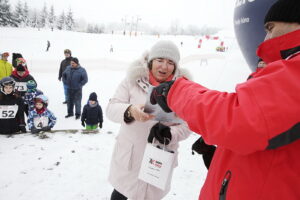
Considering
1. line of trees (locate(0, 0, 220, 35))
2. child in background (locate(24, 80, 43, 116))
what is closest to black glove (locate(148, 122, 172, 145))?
child in background (locate(24, 80, 43, 116))

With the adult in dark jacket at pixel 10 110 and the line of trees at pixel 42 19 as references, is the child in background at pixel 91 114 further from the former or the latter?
the line of trees at pixel 42 19

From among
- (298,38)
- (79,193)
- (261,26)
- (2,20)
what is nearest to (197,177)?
(79,193)

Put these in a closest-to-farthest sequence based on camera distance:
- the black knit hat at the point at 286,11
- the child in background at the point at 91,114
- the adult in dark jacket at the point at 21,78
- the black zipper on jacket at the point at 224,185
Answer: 1. the black knit hat at the point at 286,11
2. the black zipper on jacket at the point at 224,185
3. the child in background at the point at 91,114
4. the adult in dark jacket at the point at 21,78

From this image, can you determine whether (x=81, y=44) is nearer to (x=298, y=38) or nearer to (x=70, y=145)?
(x=70, y=145)

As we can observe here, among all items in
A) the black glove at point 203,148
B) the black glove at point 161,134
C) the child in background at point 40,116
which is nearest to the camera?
the black glove at point 203,148

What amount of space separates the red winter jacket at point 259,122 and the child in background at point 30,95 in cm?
448

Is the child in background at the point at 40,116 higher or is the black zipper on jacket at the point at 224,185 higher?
the black zipper on jacket at the point at 224,185

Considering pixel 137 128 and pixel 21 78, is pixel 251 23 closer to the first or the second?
pixel 137 128

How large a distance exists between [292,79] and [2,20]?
55106 millimetres

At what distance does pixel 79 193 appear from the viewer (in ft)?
7.57

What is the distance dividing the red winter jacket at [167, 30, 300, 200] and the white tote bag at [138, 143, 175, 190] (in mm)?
596

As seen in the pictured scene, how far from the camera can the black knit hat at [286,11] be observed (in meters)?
0.84

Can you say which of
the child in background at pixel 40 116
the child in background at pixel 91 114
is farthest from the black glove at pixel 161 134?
the child in background at pixel 91 114

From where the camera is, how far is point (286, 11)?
86 centimetres
